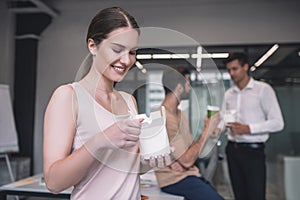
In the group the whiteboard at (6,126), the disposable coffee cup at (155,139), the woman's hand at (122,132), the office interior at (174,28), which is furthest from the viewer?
the office interior at (174,28)

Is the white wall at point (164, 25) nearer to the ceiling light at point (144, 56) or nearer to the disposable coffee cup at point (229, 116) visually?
the disposable coffee cup at point (229, 116)

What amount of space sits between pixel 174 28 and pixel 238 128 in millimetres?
1827

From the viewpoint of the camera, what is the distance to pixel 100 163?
2.05 feet

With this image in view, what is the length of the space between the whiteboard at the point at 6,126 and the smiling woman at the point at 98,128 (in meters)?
3.13

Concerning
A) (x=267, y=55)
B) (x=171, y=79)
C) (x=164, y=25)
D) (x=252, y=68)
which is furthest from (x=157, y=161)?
(x=267, y=55)

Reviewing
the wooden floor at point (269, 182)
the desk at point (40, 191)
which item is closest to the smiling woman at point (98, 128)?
the desk at point (40, 191)

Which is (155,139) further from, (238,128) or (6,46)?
(6,46)

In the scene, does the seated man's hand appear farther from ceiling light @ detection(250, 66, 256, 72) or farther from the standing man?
ceiling light @ detection(250, 66, 256, 72)

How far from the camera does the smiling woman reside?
0.57 meters

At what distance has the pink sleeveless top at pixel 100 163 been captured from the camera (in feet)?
2.05

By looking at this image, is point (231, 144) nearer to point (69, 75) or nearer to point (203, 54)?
point (203, 54)

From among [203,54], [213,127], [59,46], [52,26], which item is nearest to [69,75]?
[59,46]

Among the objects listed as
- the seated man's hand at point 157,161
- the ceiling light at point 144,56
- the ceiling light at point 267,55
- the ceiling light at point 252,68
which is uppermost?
the ceiling light at point 267,55

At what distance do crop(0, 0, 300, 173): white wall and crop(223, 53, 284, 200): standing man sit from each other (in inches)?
52.4
